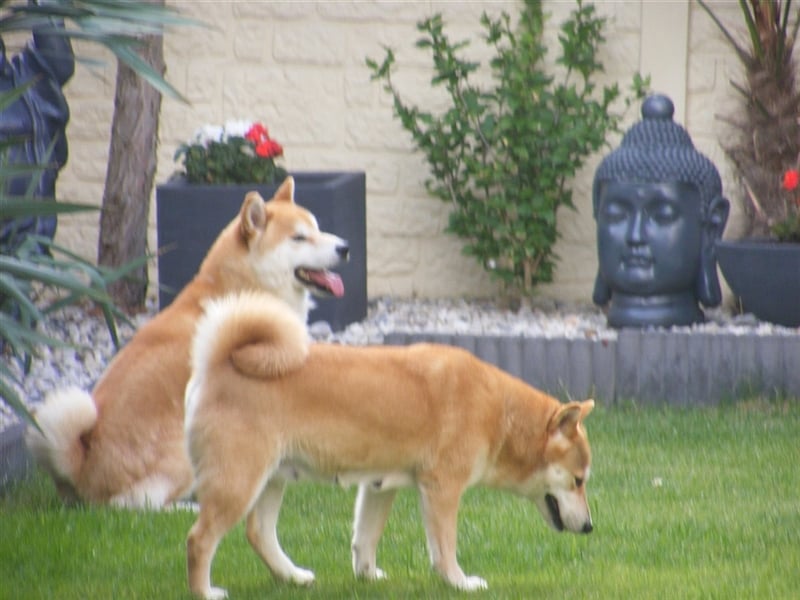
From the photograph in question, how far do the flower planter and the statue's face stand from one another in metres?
1.53

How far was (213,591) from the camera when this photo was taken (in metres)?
4.39

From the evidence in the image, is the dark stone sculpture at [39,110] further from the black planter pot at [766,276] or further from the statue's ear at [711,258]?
the black planter pot at [766,276]

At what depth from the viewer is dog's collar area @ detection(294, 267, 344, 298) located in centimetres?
629

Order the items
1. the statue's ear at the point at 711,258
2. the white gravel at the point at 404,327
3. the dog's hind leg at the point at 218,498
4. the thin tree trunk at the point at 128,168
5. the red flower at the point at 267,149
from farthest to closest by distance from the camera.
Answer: the thin tree trunk at the point at 128,168 < the red flower at the point at 267,149 < the statue's ear at the point at 711,258 < the white gravel at the point at 404,327 < the dog's hind leg at the point at 218,498

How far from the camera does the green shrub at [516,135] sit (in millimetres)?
8578

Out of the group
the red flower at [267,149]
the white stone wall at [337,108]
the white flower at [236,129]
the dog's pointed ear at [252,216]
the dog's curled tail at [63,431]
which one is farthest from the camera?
the white stone wall at [337,108]

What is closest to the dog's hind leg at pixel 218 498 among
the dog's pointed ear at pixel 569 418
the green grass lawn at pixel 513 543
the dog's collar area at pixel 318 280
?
the green grass lawn at pixel 513 543

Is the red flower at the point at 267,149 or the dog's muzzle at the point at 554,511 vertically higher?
the red flower at the point at 267,149

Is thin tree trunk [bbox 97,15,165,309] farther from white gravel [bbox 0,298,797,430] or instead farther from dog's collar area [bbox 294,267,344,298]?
dog's collar area [bbox 294,267,344,298]

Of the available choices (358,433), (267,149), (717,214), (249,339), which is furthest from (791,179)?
(249,339)

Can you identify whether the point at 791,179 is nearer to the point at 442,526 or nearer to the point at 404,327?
the point at 404,327

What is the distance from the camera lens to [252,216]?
6113 millimetres

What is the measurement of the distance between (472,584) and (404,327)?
3.86 m

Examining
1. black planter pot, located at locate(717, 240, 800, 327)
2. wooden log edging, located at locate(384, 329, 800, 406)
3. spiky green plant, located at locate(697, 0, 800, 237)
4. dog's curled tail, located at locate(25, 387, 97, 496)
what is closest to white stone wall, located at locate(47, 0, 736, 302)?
spiky green plant, located at locate(697, 0, 800, 237)
